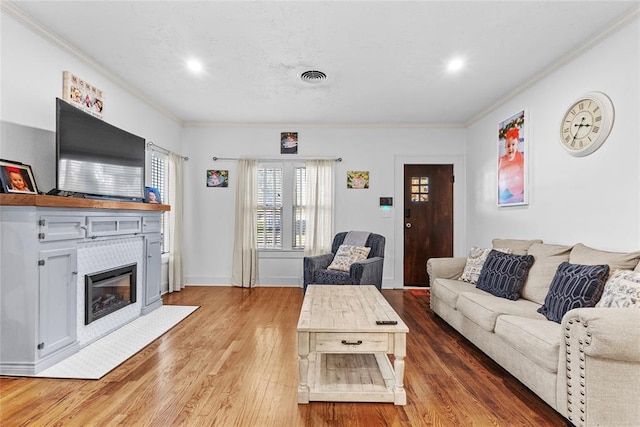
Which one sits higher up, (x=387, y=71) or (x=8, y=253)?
(x=387, y=71)

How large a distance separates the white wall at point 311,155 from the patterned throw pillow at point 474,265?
64.2 inches

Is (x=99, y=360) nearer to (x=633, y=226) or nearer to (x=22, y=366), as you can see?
(x=22, y=366)

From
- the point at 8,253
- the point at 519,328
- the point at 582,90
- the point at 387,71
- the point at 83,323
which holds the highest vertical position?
the point at 387,71

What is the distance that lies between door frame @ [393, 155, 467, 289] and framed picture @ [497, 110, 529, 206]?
3.61 feet

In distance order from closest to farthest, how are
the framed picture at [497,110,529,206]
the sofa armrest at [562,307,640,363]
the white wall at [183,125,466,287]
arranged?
the sofa armrest at [562,307,640,363] → the framed picture at [497,110,529,206] → the white wall at [183,125,466,287]

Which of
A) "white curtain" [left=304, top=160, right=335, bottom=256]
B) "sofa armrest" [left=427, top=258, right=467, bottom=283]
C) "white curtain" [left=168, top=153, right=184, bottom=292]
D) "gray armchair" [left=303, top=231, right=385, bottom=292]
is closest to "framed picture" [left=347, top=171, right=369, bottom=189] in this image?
"white curtain" [left=304, top=160, right=335, bottom=256]

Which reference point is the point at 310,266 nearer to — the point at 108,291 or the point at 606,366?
the point at 108,291

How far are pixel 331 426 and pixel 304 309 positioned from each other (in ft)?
2.51

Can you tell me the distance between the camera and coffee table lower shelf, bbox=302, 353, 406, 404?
6.51ft

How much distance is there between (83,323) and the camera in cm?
274

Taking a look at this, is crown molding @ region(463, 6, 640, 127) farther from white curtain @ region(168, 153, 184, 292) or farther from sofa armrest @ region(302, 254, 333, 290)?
white curtain @ region(168, 153, 184, 292)

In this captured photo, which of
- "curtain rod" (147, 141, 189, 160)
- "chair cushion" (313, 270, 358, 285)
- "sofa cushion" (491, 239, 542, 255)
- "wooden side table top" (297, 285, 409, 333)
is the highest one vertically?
"curtain rod" (147, 141, 189, 160)

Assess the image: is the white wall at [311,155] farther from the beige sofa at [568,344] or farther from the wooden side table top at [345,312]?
the beige sofa at [568,344]

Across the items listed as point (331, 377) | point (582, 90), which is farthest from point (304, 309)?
point (582, 90)
